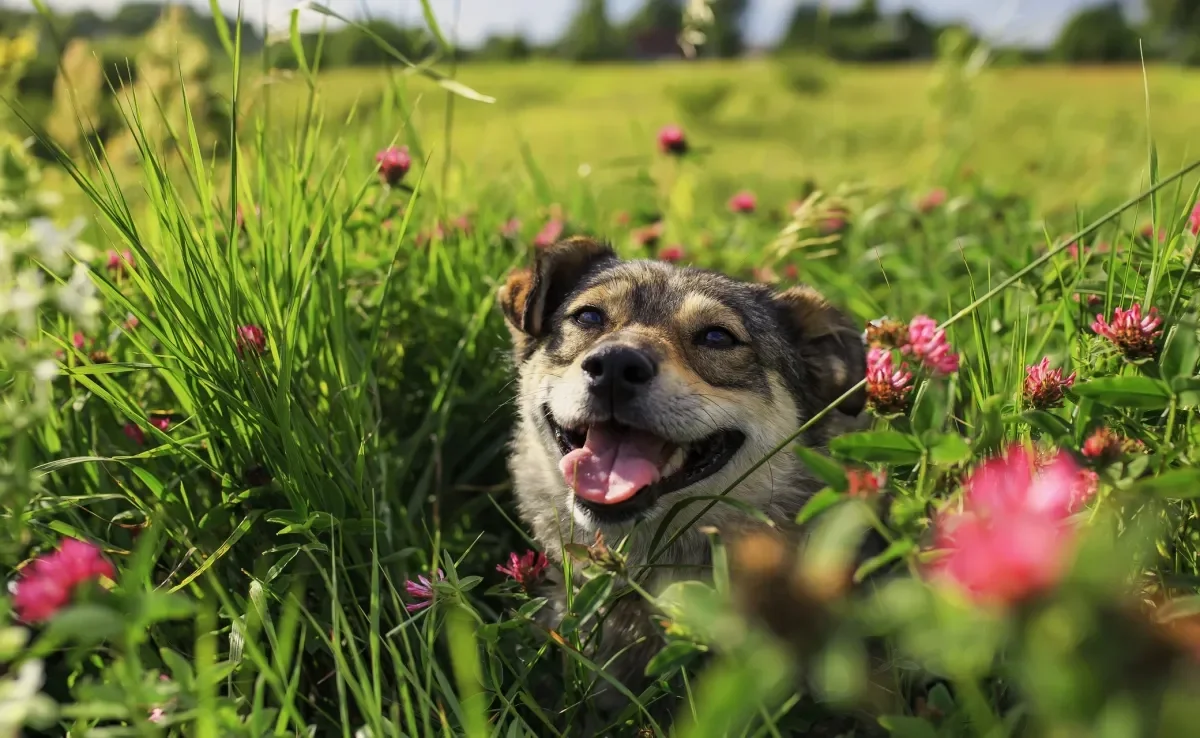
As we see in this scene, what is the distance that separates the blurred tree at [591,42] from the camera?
1298 inches

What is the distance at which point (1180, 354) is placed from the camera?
1.78 m

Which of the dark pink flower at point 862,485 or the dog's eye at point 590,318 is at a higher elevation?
the dark pink flower at point 862,485

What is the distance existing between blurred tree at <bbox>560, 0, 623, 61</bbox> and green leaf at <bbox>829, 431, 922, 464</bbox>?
30.8 meters

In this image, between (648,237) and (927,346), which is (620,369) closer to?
(927,346)

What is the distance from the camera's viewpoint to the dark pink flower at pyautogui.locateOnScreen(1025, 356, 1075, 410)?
2.17m

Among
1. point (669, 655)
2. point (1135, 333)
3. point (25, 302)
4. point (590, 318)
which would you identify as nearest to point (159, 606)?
point (25, 302)

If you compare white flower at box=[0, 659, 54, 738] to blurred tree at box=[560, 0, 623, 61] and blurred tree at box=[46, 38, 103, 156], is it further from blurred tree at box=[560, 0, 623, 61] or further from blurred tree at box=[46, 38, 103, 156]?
blurred tree at box=[560, 0, 623, 61]

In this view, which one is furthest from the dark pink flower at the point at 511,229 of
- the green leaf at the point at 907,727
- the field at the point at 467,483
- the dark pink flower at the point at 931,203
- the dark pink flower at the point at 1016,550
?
the dark pink flower at the point at 1016,550

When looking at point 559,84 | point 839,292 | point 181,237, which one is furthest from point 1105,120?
point 559,84

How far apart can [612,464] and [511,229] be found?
203cm

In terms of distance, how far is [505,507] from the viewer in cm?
350

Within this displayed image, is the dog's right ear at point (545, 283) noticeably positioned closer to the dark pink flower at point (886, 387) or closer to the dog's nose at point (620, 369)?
the dog's nose at point (620, 369)

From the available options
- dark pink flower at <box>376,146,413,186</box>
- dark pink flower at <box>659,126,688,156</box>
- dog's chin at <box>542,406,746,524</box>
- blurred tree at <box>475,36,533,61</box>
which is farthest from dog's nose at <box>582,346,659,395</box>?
blurred tree at <box>475,36,533,61</box>

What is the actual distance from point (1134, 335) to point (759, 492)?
4.53 feet
